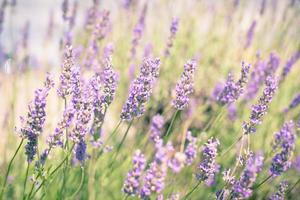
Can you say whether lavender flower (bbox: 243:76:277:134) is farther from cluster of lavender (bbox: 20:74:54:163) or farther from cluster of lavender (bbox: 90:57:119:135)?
cluster of lavender (bbox: 20:74:54:163)

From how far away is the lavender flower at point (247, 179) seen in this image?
1421 millimetres

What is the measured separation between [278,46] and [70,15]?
220 cm

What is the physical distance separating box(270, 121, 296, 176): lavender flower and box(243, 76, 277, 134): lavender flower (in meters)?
0.09

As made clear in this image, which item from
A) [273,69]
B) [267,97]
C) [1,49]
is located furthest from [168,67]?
[267,97]

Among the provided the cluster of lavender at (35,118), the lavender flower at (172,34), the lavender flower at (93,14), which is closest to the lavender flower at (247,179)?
the cluster of lavender at (35,118)

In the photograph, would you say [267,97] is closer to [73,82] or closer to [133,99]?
[133,99]

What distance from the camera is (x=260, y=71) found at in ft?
9.99

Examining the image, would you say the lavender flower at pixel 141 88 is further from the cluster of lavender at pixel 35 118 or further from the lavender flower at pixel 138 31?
the lavender flower at pixel 138 31

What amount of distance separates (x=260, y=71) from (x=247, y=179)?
1.67 metres

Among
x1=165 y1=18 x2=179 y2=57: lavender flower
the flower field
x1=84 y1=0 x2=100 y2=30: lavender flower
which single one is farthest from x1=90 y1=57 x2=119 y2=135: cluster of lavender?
x1=84 y1=0 x2=100 y2=30: lavender flower

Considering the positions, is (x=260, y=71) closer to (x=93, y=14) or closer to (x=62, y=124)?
(x=93, y=14)

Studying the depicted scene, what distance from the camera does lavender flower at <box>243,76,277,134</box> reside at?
1761mm

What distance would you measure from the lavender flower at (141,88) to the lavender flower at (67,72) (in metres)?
0.22

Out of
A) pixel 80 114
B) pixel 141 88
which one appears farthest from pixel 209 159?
pixel 80 114
